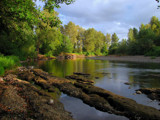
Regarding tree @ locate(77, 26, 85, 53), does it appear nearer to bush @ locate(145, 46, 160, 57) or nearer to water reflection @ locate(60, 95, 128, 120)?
bush @ locate(145, 46, 160, 57)

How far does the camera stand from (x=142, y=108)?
575 centimetres

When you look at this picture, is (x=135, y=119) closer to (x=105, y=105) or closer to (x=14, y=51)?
(x=105, y=105)

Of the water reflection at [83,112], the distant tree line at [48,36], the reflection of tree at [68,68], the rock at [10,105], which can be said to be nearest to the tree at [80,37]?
the distant tree line at [48,36]

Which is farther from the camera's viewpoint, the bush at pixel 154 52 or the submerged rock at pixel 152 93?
the bush at pixel 154 52

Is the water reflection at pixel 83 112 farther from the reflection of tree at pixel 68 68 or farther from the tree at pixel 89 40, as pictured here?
the tree at pixel 89 40

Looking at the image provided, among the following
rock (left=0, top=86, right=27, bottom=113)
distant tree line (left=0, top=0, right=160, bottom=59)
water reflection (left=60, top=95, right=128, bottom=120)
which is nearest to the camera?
rock (left=0, top=86, right=27, bottom=113)

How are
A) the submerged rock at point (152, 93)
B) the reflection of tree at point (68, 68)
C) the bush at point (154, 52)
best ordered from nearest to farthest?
the submerged rock at point (152, 93) → the reflection of tree at point (68, 68) → the bush at point (154, 52)

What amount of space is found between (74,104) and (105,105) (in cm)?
172

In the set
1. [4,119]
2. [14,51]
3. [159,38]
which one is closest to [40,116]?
[4,119]

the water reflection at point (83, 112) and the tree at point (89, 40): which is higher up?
the tree at point (89, 40)

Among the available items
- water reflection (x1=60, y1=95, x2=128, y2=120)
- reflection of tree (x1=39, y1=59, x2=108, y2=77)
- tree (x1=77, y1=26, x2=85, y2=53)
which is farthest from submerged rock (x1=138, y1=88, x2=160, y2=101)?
tree (x1=77, y1=26, x2=85, y2=53)

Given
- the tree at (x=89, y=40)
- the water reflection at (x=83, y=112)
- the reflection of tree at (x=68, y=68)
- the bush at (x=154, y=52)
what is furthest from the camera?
the tree at (x=89, y=40)

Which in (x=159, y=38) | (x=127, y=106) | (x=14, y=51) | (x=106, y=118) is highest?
(x=159, y=38)

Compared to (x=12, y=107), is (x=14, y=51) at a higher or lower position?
higher
